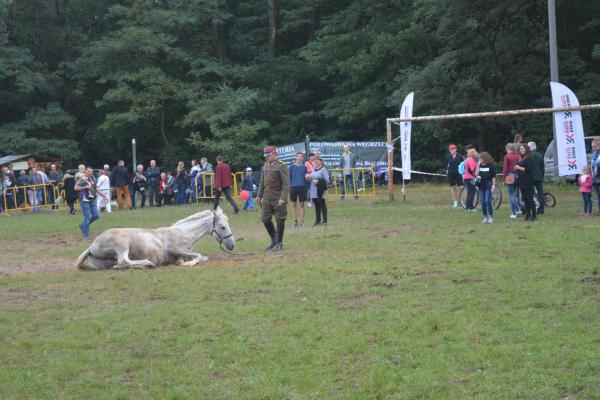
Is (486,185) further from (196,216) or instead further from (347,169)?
(347,169)

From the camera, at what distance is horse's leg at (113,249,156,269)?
13.7 meters

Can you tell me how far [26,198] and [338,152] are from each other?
1304 centimetres

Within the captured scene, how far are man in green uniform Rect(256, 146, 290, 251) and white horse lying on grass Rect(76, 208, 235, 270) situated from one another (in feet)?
4.18

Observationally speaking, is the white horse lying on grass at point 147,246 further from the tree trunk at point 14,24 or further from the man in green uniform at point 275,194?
the tree trunk at point 14,24

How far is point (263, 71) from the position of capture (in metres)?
48.2

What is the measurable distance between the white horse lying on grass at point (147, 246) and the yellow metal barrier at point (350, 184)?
52.0 ft

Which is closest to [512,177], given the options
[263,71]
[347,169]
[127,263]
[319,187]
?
[319,187]

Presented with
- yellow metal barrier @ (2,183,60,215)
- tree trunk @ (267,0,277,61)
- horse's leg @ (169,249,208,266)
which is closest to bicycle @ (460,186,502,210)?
horse's leg @ (169,249,208,266)

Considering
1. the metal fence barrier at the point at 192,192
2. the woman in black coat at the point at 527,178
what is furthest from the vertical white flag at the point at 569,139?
the metal fence barrier at the point at 192,192

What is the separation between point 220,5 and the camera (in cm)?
4862

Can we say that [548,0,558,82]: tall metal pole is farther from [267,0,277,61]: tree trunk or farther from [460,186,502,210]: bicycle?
[267,0,277,61]: tree trunk

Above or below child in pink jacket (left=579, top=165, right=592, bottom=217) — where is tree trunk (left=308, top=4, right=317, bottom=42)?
above

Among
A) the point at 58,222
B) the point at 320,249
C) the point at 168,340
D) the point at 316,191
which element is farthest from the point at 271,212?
the point at 58,222

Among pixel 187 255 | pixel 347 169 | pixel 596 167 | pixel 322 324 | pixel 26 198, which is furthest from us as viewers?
pixel 26 198
